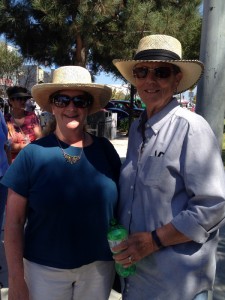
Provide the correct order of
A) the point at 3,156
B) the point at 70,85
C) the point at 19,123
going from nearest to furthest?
the point at 70,85 → the point at 3,156 → the point at 19,123

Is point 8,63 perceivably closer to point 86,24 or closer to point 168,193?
point 86,24

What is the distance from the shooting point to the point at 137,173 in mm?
1841

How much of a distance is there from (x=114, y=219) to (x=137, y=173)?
311mm

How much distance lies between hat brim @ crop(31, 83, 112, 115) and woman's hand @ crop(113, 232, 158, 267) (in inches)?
32.3

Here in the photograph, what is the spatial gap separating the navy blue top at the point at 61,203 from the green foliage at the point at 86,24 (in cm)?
685

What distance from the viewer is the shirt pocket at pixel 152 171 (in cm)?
172

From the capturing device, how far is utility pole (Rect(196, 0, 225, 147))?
2.15 meters

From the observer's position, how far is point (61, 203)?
1931mm

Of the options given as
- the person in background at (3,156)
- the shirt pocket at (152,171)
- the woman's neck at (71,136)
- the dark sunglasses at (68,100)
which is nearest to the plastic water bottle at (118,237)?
the shirt pocket at (152,171)

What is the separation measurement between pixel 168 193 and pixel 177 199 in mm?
49

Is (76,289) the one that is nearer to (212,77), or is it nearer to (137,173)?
(137,173)

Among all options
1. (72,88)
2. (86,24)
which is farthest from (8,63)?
(72,88)

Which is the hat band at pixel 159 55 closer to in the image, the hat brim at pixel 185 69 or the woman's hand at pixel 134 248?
the hat brim at pixel 185 69

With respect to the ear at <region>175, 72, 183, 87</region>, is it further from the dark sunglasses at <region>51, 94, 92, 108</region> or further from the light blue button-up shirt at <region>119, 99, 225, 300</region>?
the dark sunglasses at <region>51, 94, 92, 108</region>
